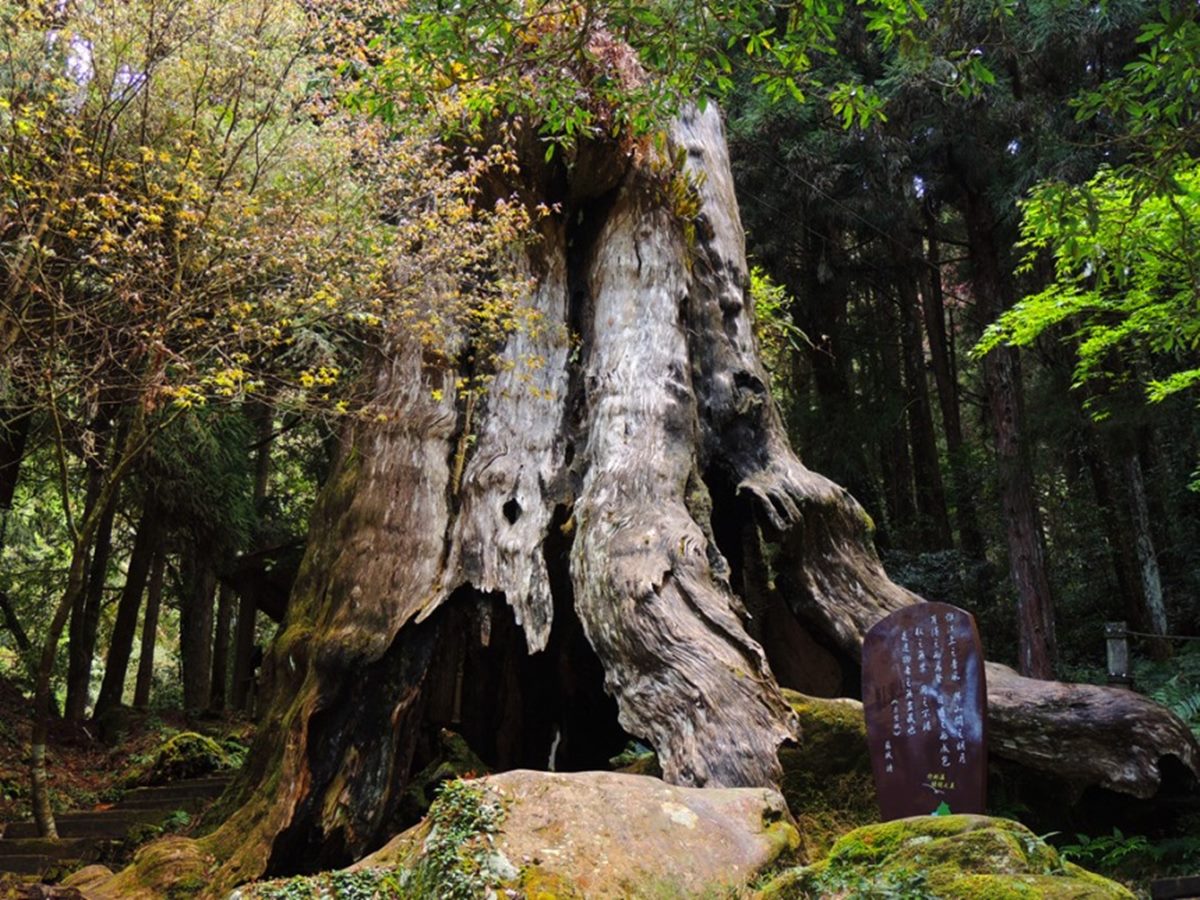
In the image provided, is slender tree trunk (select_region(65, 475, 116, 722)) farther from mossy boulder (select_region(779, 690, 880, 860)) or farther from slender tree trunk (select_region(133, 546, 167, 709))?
mossy boulder (select_region(779, 690, 880, 860))

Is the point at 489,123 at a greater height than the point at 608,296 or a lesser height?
greater

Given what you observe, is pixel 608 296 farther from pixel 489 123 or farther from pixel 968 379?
pixel 968 379

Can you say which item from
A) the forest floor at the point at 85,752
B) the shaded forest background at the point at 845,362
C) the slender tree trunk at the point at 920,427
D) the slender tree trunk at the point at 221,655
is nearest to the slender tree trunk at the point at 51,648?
the shaded forest background at the point at 845,362

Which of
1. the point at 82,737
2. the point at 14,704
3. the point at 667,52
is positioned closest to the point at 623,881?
the point at 667,52

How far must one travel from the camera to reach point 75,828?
7320 mm

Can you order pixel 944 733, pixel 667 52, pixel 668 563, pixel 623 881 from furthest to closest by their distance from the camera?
pixel 668 563 < pixel 944 733 < pixel 667 52 < pixel 623 881

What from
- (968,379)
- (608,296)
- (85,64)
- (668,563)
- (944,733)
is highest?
(968,379)

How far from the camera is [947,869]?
2.85 m

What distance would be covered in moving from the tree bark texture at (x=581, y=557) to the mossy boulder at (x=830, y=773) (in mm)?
465

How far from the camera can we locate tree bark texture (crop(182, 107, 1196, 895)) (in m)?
5.26

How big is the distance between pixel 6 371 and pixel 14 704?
7591 millimetres

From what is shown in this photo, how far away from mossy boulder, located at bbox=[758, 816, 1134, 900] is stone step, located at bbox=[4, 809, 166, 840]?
5.84 meters

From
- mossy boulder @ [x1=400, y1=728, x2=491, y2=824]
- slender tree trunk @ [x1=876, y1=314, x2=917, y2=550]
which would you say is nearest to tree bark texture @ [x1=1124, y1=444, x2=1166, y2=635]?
slender tree trunk @ [x1=876, y1=314, x2=917, y2=550]

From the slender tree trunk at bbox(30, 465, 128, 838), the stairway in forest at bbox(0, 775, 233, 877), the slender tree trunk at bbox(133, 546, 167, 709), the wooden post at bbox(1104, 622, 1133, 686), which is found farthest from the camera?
the slender tree trunk at bbox(133, 546, 167, 709)
